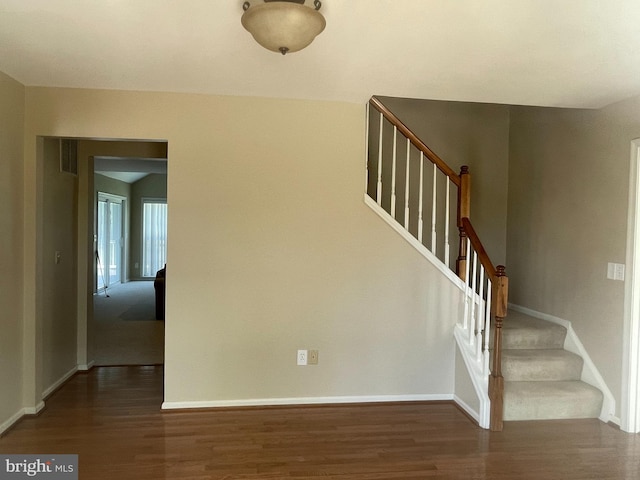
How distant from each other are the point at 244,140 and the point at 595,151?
261 cm

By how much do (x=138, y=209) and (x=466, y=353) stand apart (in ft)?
30.3

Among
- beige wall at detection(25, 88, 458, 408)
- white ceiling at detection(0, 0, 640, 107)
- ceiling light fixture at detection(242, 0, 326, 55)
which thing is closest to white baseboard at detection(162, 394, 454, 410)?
beige wall at detection(25, 88, 458, 408)

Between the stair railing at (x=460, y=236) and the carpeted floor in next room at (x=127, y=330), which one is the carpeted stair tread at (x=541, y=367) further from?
the carpeted floor in next room at (x=127, y=330)

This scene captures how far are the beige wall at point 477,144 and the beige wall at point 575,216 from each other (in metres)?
0.13

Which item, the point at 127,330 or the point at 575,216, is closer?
the point at 575,216

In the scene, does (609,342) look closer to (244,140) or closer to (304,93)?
(304,93)

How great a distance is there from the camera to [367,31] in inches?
80.6

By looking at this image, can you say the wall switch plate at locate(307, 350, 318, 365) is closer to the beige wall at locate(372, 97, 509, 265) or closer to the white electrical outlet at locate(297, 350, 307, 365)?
the white electrical outlet at locate(297, 350, 307, 365)

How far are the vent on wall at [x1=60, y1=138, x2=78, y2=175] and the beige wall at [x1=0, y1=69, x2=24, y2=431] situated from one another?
611 millimetres

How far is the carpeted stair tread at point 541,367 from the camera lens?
3.23 m

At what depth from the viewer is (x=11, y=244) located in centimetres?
278

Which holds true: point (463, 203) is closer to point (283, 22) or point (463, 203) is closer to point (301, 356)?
point (301, 356)

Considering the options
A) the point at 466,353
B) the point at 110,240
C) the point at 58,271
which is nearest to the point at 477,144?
the point at 466,353

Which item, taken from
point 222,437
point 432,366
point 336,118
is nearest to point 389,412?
point 432,366
